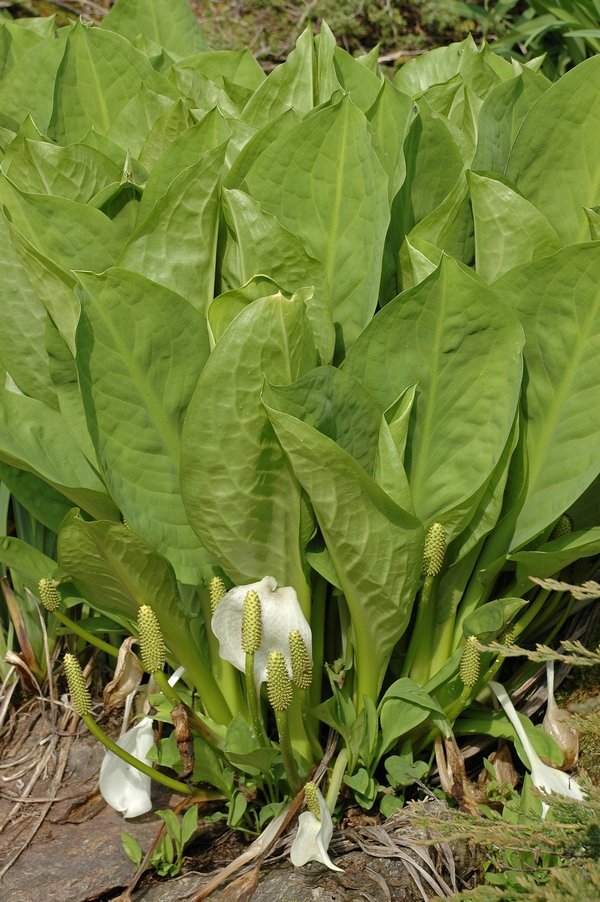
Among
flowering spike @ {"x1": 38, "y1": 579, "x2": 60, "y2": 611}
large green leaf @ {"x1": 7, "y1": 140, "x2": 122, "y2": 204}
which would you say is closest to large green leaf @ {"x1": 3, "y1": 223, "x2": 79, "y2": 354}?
large green leaf @ {"x1": 7, "y1": 140, "x2": 122, "y2": 204}

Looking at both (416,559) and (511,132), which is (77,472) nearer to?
(416,559)

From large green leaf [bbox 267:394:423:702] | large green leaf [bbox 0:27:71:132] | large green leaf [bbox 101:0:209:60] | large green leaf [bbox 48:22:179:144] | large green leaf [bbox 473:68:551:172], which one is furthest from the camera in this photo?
large green leaf [bbox 101:0:209:60]

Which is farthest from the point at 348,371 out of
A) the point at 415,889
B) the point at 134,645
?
the point at 415,889

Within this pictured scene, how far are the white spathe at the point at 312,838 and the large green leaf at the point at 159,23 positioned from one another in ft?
6.14

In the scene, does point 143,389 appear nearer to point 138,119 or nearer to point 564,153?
point 138,119

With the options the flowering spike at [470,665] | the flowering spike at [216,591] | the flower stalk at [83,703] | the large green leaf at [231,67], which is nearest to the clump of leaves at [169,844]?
the flower stalk at [83,703]

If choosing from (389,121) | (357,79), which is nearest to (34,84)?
(357,79)

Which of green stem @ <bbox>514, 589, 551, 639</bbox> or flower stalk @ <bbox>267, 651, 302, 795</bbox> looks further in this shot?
green stem @ <bbox>514, 589, 551, 639</bbox>

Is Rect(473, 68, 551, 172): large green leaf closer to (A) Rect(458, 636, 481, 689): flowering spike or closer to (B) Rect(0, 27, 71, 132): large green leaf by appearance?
(A) Rect(458, 636, 481, 689): flowering spike

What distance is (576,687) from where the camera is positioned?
159 cm

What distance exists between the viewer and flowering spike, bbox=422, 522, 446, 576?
1252 millimetres

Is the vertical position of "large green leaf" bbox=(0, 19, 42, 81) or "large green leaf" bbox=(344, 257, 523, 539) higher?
"large green leaf" bbox=(0, 19, 42, 81)

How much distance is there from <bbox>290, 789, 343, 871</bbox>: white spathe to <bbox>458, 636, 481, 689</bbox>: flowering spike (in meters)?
0.28

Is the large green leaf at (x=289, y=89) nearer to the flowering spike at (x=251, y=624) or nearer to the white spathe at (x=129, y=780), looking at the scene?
the flowering spike at (x=251, y=624)
